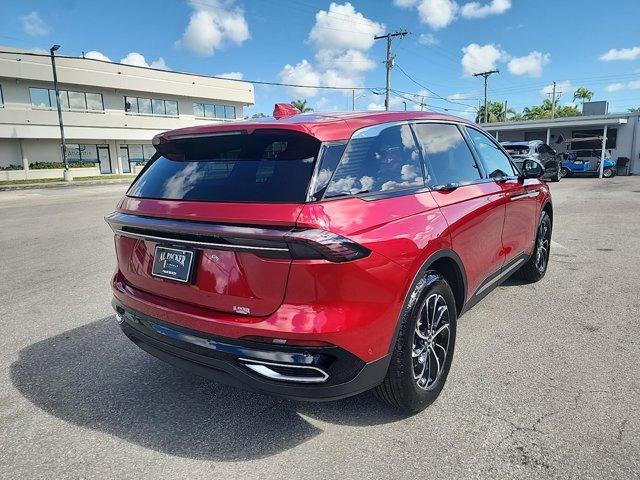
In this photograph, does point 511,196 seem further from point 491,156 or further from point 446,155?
point 446,155

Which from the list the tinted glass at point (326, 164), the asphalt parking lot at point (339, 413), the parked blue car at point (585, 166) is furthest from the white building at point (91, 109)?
the tinted glass at point (326, 164)

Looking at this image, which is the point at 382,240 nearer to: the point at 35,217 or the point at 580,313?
the point at 580,313

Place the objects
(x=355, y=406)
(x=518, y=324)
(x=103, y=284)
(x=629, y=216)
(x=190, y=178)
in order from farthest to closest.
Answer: (x=629, y=216) → (x=103, y=284) → (x=518, y=324) → (x=355, y=406) → (x=190, y=178)

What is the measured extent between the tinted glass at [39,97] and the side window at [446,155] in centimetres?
4026

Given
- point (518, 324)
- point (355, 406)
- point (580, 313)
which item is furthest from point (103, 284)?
point (580, 313)

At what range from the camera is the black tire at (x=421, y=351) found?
2.49 metres

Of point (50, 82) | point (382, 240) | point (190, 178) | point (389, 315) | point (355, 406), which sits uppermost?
point (50, 82)

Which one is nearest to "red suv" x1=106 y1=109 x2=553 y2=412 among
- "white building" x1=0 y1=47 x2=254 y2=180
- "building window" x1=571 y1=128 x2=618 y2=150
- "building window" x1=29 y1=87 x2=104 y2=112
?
"building window" x1=571 y1=128 x2=618 y2=150

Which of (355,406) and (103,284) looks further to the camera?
(103,284)

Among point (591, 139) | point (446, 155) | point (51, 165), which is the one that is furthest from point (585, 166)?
point (51, 165)

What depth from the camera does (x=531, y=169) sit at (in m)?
4.71

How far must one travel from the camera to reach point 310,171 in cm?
223

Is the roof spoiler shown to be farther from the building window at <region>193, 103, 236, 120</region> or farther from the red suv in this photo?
the building window at <region>193, 103, 236, 120</region>

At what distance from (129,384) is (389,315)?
1.93 meters
